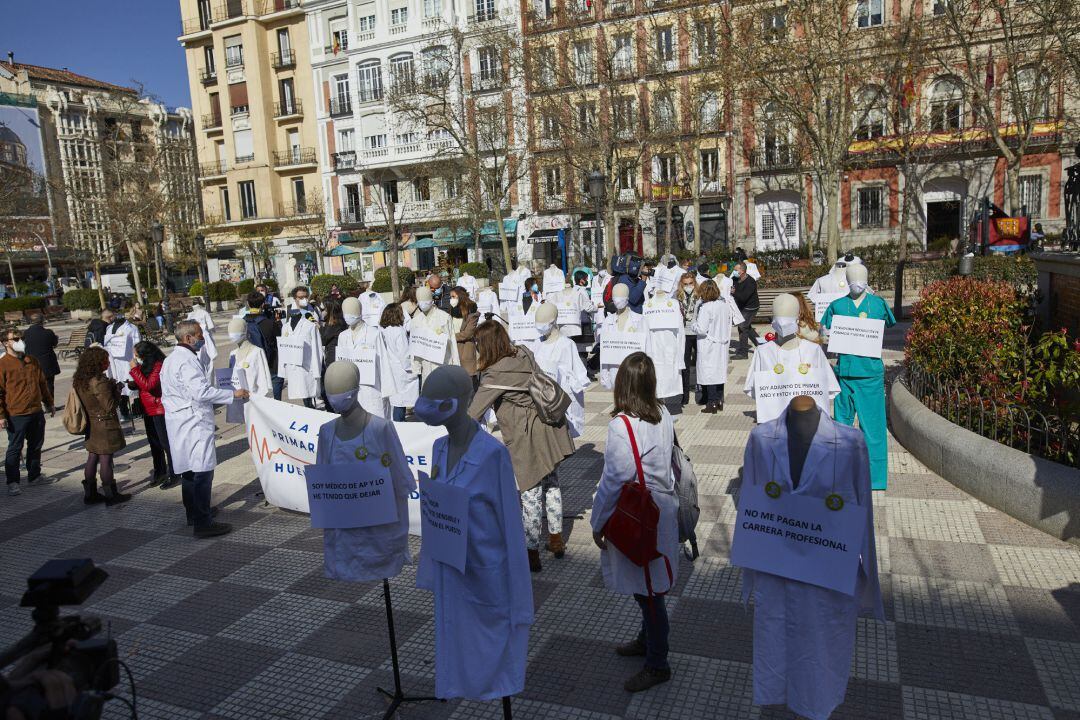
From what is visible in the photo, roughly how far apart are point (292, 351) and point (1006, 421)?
25.4 ft

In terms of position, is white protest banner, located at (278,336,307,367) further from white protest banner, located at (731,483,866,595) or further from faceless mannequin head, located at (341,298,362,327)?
white protest banner, located at (731,483,866,595)

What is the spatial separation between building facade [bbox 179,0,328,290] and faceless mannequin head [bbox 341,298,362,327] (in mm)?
43114

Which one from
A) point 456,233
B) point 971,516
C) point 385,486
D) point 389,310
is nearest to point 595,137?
point 456,233

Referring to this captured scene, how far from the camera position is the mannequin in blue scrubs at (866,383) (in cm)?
719

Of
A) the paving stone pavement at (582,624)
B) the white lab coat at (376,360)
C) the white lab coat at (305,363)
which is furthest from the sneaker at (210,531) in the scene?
the white lab coat at (305,363)

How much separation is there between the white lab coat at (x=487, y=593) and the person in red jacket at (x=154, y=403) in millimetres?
5828

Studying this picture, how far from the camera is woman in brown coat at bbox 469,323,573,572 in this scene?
219 inches

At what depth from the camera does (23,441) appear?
31.1ft

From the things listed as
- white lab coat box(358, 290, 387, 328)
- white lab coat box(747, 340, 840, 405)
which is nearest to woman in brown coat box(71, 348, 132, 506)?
white lab coat box(358, 290, 387, 328)

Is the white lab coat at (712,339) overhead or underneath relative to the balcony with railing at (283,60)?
underneath

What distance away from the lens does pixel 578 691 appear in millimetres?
4352

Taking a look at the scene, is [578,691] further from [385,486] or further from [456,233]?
[456,233]

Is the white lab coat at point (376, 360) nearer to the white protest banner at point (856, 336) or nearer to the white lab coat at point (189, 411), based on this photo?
the white lab coat at point (189, 411)

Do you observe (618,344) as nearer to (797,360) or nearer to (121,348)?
(797,360)
